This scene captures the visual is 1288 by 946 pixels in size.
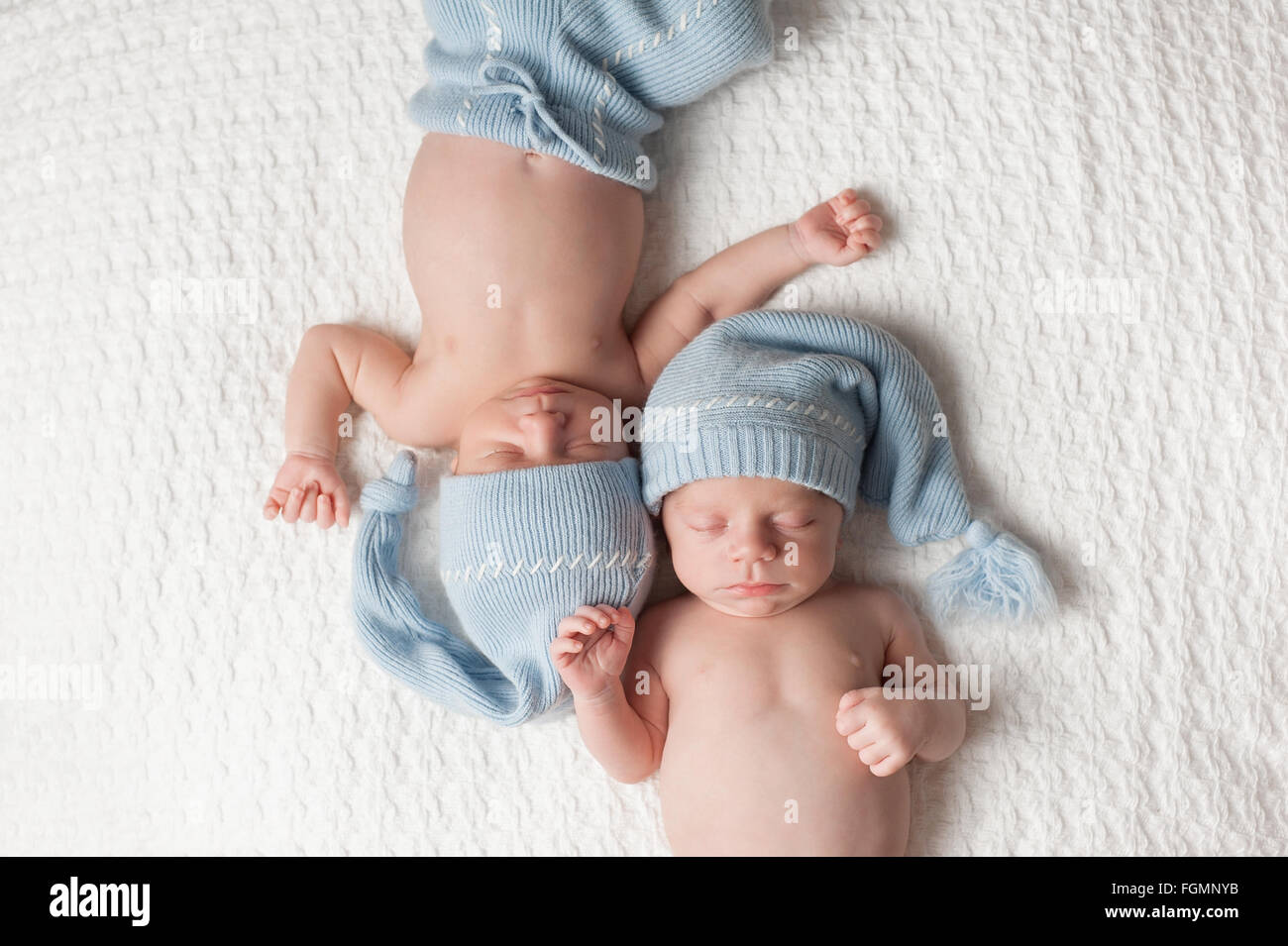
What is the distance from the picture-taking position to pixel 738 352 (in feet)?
5.45

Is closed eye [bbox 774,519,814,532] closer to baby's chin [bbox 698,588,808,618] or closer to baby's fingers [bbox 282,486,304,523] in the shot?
baby's chin [bbox 698,588,808,618]

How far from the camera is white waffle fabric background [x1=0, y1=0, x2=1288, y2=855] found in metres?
1.73

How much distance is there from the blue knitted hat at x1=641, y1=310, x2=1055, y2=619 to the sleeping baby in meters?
0.11

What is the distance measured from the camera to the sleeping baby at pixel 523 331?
5.32 feet

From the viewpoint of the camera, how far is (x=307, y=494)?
1744 mm

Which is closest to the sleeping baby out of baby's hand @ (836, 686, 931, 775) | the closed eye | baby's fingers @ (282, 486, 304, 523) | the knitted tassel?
baby's fingers @ (282, 486, 304, 523)

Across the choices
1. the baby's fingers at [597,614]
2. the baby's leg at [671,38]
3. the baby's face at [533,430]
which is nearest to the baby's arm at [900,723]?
the baby's fingers at [597,614]

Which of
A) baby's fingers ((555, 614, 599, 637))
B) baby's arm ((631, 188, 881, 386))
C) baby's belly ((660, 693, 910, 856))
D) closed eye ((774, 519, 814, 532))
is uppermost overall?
baby's arm ((631, 188, 881, 386))

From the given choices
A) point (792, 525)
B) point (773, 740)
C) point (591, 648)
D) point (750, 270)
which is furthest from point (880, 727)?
point (750, 270)

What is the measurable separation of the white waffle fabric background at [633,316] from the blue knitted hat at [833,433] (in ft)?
0.22

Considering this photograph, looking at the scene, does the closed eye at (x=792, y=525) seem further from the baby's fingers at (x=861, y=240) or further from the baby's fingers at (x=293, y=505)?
the baby's fingers at (x=293, y=505)

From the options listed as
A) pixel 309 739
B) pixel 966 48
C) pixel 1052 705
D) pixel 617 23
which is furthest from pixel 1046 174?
pixel 309 739
